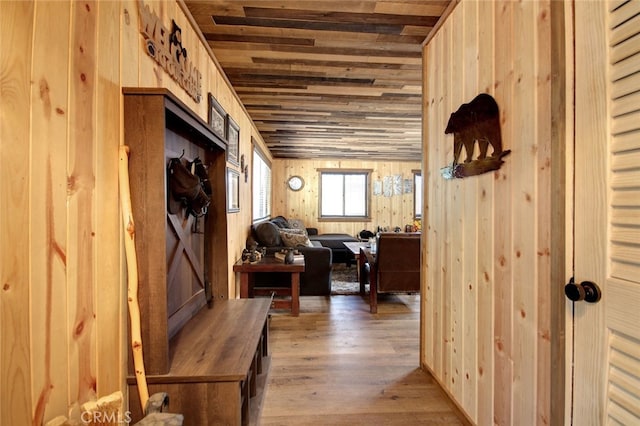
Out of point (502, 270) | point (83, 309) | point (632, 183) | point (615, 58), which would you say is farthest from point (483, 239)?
point (83, 309)

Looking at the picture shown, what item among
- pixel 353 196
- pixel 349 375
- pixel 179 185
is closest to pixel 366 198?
pixel 353 196

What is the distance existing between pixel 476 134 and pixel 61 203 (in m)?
1.80

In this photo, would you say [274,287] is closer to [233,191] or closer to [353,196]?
[233,191]

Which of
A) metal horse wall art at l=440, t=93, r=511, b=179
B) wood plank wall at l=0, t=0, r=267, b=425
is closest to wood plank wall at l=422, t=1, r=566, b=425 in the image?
metal horse wall art at l=440, t=93, r=511, b=179

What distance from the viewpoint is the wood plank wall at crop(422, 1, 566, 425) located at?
115 centimetres

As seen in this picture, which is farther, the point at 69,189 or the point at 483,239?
the point at 483,239

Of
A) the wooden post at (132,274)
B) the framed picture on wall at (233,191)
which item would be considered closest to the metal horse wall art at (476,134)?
the wooden post at (132,274)

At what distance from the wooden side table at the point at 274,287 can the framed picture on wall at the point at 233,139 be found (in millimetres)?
1152

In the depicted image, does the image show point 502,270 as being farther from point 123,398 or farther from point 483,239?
point 123,398

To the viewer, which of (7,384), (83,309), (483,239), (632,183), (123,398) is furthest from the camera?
(483,239)

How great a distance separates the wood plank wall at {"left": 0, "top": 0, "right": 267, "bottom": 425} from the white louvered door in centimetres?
173

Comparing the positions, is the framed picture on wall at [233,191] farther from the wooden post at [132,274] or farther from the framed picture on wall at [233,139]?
the wooden post at [132,274]

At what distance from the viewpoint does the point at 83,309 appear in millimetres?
993

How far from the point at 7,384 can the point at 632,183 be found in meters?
1.87
